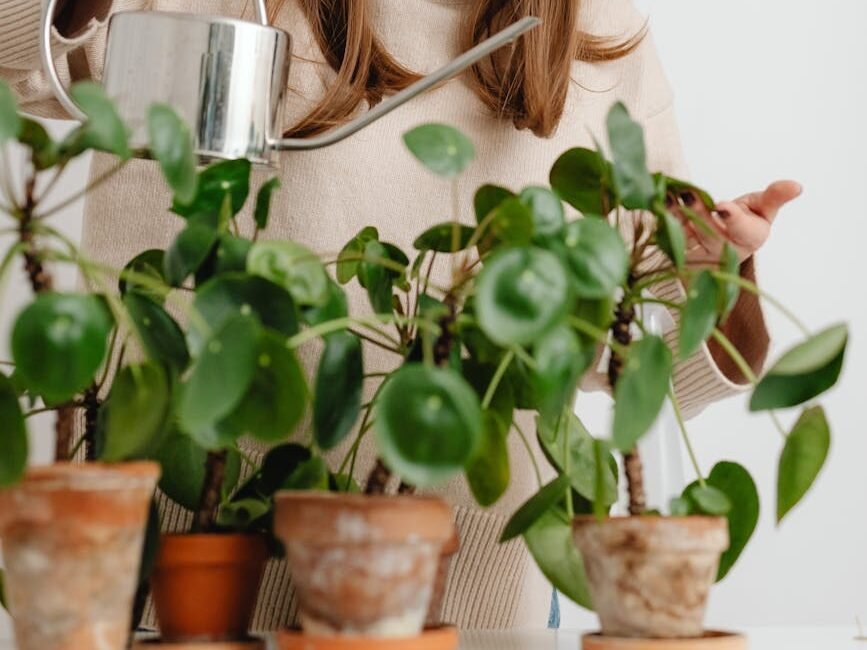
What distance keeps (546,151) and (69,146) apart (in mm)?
711

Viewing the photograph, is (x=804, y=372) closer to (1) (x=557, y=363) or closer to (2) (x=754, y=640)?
(1) (x=557, y=363)

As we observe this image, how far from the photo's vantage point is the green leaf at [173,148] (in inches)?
16.4

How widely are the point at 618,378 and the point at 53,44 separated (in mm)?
529

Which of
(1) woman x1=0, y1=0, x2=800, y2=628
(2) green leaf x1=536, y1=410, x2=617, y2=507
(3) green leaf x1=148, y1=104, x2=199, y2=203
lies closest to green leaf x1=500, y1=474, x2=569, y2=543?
(2) green leaf x1=536, y1=410, x2=617, y2=507

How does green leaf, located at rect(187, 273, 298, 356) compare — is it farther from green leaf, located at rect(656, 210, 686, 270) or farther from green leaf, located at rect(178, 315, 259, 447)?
green leaf, located at rect(656, 210, 686, 270)

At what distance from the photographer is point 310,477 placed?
528mm

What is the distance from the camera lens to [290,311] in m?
0.45

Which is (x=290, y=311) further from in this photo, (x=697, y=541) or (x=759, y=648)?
(x=759, y=648)

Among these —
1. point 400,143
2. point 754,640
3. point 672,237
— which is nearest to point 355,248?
point 672,237

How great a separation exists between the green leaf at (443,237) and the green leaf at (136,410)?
148mm

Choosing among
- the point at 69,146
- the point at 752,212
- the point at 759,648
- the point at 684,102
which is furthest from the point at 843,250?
the point at 69,146

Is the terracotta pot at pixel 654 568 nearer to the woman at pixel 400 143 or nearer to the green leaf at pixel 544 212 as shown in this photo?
the green leaf at pixel 544 212

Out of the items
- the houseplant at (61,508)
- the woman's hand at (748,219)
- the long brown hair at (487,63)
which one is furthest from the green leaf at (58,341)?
the long brown hair at (487,63)

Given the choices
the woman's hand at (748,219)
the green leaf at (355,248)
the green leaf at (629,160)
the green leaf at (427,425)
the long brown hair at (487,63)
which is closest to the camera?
the green leaf at (427,425)
